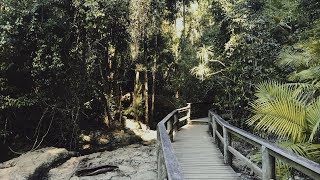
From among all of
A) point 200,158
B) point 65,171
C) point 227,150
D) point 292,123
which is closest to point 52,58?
point 65,171

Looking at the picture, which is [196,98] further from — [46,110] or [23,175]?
[23,175]

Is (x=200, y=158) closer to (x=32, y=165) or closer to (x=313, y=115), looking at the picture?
(x=313, y=115)

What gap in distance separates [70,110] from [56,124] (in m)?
0.92

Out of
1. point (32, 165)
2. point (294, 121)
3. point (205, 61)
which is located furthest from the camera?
point (205, 61)

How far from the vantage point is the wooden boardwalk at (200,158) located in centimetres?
671

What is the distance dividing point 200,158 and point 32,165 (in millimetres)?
4810

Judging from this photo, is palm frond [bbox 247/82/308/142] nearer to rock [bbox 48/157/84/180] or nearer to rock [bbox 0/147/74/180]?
rock [bbox 48/157/84/180]

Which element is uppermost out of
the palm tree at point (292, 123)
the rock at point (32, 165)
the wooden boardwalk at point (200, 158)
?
the palm tree at point (292, 123)

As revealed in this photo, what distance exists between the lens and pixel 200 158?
8.29m

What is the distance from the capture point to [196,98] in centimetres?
2188

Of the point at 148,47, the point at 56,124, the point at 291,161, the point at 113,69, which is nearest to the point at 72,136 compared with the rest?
the point at 56,124

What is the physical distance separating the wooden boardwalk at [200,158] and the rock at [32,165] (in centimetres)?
373

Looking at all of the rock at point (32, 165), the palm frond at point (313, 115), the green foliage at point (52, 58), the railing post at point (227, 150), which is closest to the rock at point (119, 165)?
the rock at point (32, 165)

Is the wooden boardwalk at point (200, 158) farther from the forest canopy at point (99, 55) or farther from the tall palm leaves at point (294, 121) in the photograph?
the forest canopy at point (99, 55)
